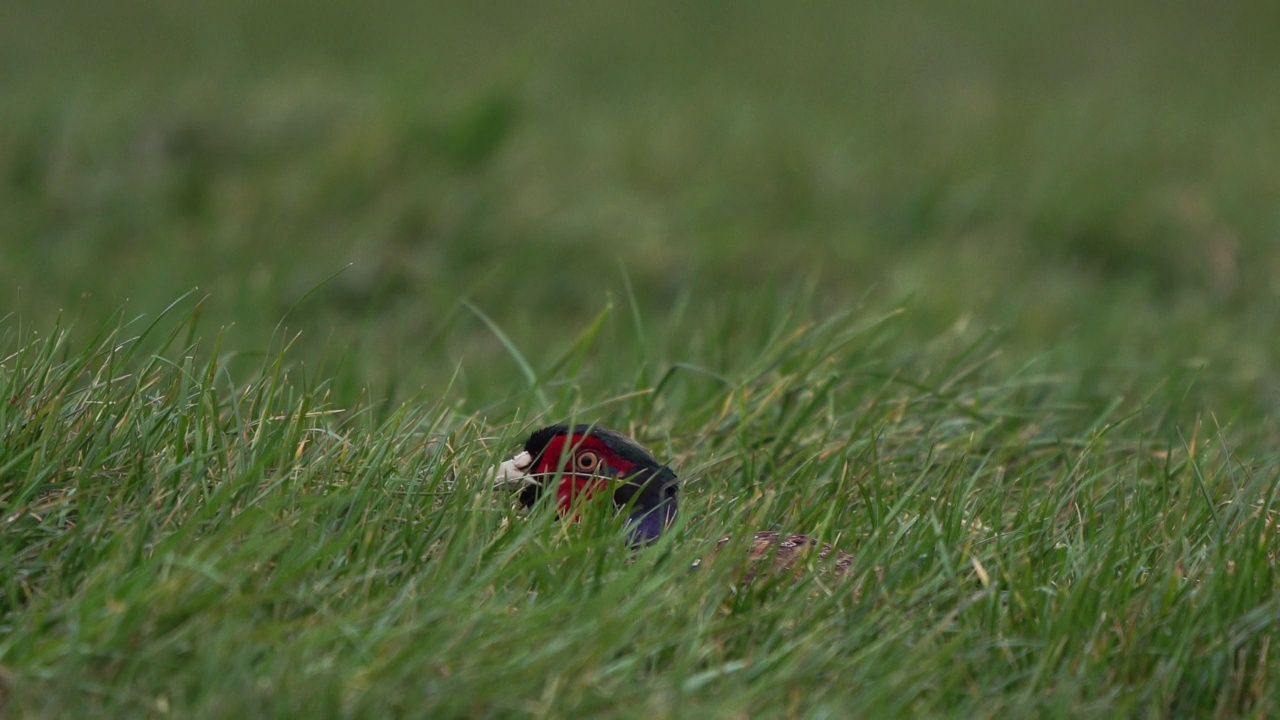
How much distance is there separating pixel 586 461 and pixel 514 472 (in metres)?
0.16

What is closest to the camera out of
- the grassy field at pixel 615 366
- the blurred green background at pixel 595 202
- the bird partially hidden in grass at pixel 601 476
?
the grassy field at pixel 615 366

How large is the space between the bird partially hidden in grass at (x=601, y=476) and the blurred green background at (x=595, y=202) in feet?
2.83

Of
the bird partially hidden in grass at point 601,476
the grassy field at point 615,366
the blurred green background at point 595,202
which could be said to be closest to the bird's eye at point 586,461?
the bird partially hidden in grass at point 601,476

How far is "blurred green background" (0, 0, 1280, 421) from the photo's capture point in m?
5.11

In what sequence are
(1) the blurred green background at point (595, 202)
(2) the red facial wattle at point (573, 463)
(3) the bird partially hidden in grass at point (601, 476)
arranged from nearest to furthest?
(3) the bird partially hidden in grass at point (601, 476), (2) the red facial wattle at point (573, 463), (1) the blurred green background at point (595, 202)

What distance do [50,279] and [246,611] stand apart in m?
3.84

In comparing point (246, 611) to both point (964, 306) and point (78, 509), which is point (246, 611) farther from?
point (964, 306)

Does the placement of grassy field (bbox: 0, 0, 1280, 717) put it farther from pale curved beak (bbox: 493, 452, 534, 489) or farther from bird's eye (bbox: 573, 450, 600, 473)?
bird's eye (bbox: 573, 450, 600, 473)

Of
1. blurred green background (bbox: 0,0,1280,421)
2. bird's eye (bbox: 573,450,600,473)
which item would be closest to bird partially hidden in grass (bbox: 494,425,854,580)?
bird's eye (bbox: 573,450,600,473)

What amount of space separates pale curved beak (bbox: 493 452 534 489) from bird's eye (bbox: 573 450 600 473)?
9 centimetres

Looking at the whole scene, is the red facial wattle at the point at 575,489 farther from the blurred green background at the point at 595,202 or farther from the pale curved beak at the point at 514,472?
the blurred green background at the point at 595,202

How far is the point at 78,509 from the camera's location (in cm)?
242

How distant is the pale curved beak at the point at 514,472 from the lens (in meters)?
2.77

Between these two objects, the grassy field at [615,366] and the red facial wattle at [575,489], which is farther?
the red facial wattle at [575,489]
